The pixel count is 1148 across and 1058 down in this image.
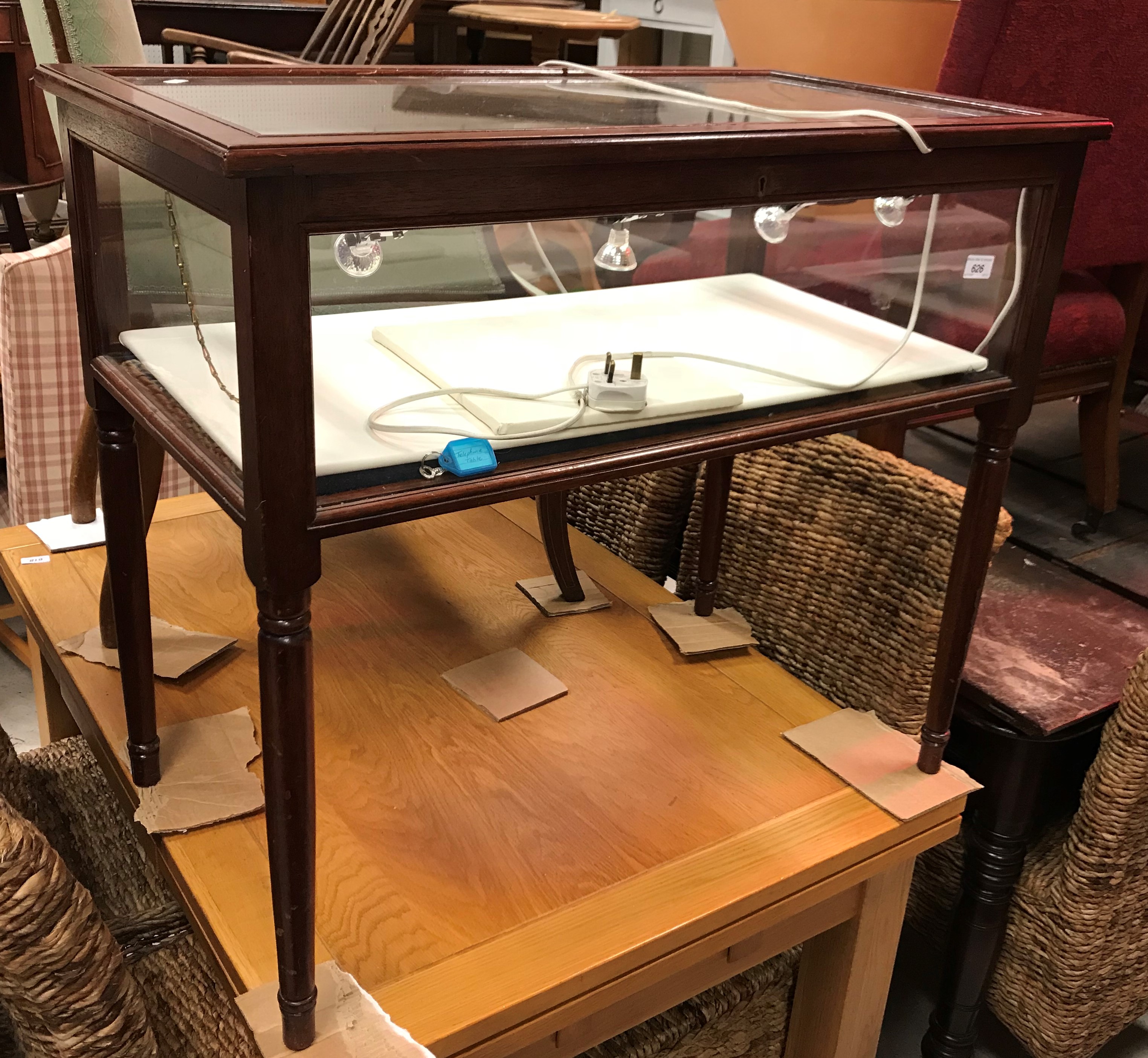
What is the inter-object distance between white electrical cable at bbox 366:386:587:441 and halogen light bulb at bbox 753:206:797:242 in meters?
0.25

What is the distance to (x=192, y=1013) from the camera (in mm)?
1021

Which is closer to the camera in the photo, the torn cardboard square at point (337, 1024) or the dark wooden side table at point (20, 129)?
the torn cardboard square at point (337, 1024)

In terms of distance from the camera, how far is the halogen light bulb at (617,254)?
91 centimetres

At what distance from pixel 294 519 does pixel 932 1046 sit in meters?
1.21

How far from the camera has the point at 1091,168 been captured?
1645 mm

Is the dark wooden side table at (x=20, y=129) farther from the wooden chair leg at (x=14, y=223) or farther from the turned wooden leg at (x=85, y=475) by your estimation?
the turned wooden leg at (x=85, y=475)

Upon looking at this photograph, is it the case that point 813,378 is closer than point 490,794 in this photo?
Yes

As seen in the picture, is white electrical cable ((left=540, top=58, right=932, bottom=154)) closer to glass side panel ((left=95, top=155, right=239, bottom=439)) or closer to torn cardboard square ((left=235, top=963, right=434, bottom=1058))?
glass side panel ((left=95, top=155, right=239, bottom=439))

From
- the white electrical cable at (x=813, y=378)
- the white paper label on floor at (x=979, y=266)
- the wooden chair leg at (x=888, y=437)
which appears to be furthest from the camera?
the wooden chair leg at (x=888, y=437)

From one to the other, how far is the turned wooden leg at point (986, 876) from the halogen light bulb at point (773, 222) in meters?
0.67

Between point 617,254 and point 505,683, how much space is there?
0.53 m

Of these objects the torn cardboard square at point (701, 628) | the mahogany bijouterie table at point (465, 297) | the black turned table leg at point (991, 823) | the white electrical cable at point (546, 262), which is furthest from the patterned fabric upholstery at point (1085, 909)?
the white electrical cable at point (546, 262)

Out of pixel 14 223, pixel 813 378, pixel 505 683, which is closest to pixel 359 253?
pixel 813 378

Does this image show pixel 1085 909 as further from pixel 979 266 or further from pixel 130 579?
pixel 130 579
